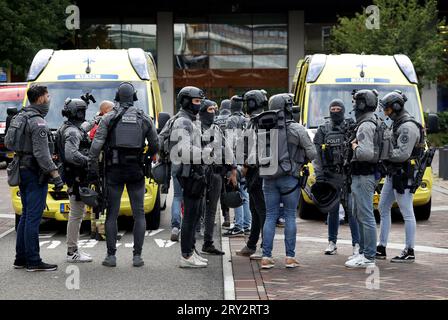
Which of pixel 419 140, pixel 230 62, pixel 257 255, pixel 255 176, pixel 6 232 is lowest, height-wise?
pixel 6 232

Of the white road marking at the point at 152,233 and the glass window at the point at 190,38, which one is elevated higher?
the glass window at the point at 190,38

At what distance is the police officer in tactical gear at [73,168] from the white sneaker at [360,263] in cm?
278

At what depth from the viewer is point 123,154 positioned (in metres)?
9.92

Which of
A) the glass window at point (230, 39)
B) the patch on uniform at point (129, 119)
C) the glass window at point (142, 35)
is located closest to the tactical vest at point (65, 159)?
the patch on uniform at point (129, 119)

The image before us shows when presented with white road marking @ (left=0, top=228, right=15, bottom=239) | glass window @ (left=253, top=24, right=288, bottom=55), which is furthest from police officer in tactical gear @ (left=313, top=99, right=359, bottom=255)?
glass window @ (left=253, top=24, right=288, bottom=55)

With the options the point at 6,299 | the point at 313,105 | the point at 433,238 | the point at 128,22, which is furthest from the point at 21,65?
the point at 6,299

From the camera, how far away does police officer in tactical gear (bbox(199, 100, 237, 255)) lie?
10461 millimetres

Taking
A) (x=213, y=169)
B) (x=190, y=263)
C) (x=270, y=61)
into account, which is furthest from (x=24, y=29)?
(x=190, y=263)

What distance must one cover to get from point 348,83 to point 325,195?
16.6 ft

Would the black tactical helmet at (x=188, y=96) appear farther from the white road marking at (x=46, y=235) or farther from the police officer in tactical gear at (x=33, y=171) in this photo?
the white road marking at (x=46, y=235)

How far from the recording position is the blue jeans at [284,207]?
9.91 meters

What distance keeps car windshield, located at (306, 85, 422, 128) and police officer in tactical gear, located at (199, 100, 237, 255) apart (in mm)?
4300

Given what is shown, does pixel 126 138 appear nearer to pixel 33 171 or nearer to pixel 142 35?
pixel 33 171

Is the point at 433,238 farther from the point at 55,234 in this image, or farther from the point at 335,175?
the point at 55,234
